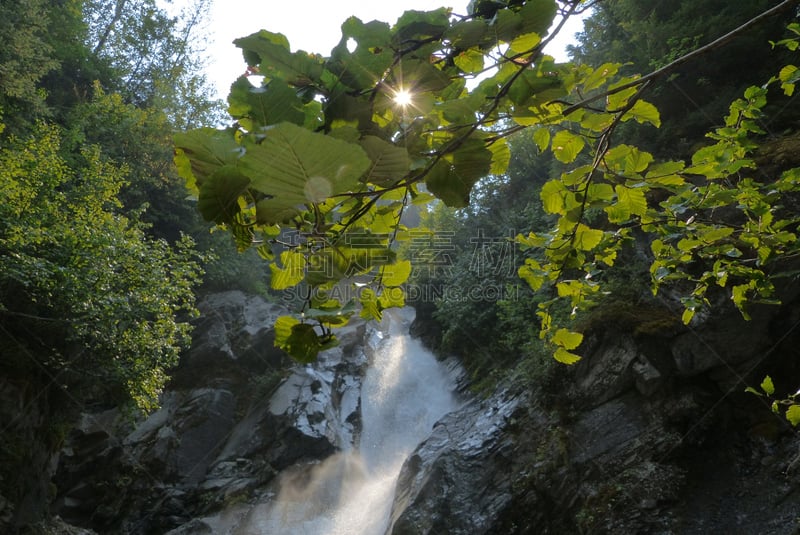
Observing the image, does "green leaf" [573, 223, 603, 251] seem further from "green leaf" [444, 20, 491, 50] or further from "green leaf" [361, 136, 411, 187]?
"green leaf" [361, 136, 411, 187]

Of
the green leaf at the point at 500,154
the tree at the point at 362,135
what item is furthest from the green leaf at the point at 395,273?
the green leaf at the point at 500,154

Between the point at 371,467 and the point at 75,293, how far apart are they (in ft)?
23.4

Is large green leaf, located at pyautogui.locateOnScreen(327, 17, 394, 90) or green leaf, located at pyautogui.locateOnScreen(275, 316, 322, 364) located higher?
large green leaf, located at pyautogui.locateOnScreen(327, 17, 394, 90)

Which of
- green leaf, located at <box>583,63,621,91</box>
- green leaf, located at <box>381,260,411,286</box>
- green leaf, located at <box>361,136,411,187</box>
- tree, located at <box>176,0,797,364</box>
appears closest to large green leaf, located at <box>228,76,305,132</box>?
tree, located at <box>176,0,797,364</box>

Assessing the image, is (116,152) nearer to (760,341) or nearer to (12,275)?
(12,275)

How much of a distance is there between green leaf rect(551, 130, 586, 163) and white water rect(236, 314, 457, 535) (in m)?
7.46

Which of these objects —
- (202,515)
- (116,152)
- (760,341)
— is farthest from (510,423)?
(116,152)

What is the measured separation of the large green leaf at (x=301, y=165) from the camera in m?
0.47

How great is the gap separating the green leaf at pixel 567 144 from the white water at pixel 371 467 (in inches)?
294

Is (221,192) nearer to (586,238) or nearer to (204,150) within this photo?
(204,150)

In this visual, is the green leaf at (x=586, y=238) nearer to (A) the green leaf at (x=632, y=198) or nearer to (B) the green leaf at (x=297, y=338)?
(A) the green leaf at (x=632, y=198)

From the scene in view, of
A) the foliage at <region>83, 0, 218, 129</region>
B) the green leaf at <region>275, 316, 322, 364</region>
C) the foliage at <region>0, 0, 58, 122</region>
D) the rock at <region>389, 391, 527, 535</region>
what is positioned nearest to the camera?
the green leaf at <region>275, 316, 322, 364</region>

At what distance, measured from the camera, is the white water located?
8141 millimetres

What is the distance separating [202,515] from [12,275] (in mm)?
5920
